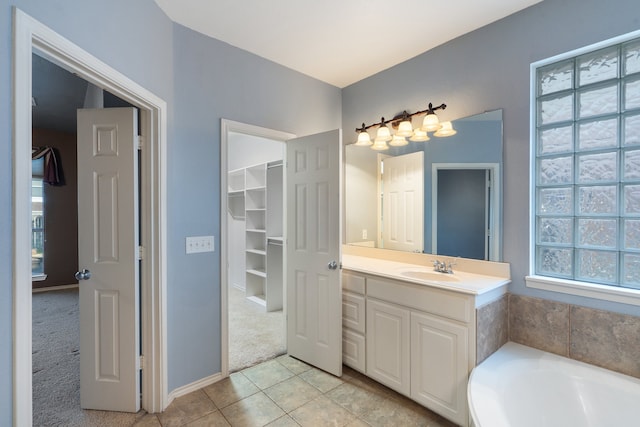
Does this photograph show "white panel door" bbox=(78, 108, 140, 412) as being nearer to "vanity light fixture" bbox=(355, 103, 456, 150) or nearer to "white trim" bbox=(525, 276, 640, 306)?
"vanity light fixture" bbox=(355, 103, 456, 150)

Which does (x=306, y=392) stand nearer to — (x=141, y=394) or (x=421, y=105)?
(x=141, y=394)

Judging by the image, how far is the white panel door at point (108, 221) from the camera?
1885mm

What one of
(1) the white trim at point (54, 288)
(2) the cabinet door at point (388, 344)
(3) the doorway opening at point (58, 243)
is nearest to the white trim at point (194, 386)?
(3) the doorway opening at point (58, 243)

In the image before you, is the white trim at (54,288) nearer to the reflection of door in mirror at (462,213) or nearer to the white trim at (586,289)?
A: the reflection of door in mirror at (462,213)

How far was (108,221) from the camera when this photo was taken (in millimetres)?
1889

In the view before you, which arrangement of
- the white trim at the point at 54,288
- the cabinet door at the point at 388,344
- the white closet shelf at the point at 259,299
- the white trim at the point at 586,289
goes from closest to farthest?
the white trim at the point at 586,289, the cabinet door at the point at 388,344, the white closet shelf at the point at 259,299, the white trim at the point at 54,288

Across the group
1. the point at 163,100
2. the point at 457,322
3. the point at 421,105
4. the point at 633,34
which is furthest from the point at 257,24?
the point at 457,322

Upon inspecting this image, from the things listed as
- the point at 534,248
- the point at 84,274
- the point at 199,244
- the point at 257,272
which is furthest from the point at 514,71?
the point at 257,272

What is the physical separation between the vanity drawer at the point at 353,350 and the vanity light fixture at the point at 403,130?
169cm

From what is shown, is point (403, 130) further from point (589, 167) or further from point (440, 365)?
point (440, 365)

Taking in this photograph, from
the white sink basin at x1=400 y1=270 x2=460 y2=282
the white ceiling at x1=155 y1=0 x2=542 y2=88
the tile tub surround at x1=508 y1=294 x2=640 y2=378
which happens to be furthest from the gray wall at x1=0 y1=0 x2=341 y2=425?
the tile tub surround at x1=508 y1=294 x2=640 y2=378

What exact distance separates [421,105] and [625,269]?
1.73 metres

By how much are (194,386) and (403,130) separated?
260 centimetres

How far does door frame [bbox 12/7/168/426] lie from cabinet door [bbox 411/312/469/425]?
168cm
